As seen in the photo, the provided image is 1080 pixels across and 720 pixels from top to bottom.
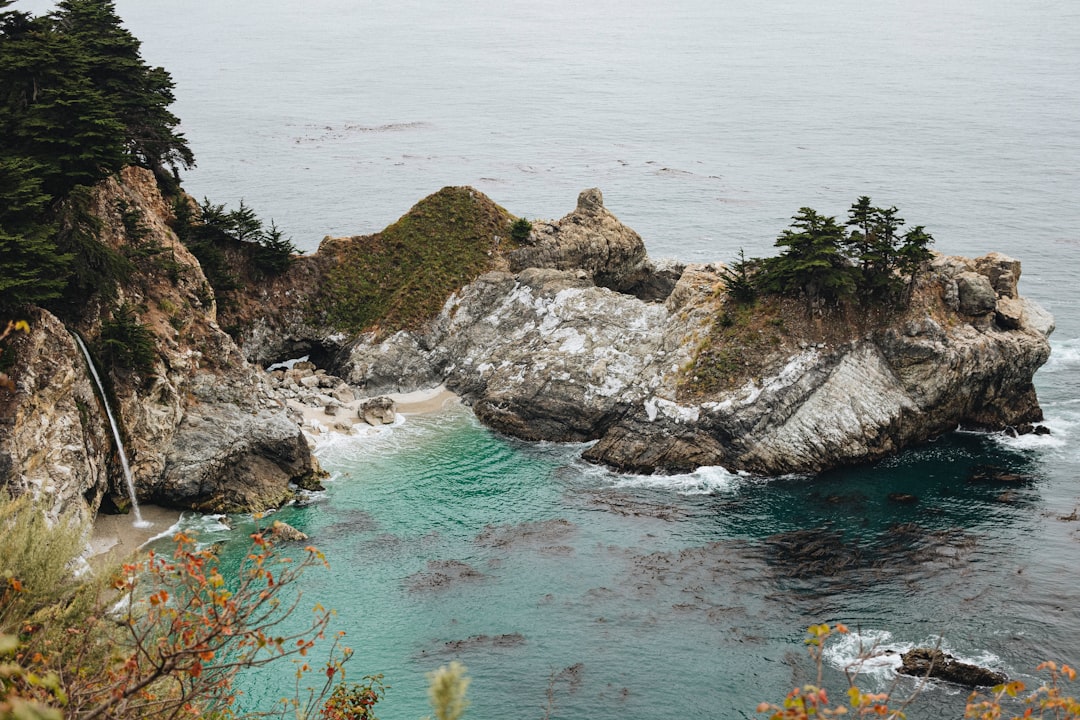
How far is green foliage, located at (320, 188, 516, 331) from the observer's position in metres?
76.8

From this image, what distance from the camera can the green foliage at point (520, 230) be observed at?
8062cm

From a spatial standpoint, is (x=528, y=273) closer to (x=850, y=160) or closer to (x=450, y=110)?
(x=850, y=160)

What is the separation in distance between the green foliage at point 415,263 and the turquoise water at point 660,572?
1768 centimetres

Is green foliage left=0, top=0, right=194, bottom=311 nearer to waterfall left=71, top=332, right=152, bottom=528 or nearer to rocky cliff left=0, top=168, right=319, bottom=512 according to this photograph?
rocky cliff left=0, top=168, right=319, bottom=512

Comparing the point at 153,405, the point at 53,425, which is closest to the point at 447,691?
the point at 53,425

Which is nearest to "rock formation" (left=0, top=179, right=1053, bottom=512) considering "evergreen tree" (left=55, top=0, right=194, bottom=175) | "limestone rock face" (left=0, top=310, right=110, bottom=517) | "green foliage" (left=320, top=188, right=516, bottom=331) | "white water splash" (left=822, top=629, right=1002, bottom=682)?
"limestone rock face" (left=0, top=310, right=110, bottom=517)

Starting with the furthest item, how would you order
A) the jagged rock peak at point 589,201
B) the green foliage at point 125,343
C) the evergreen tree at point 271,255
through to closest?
the jagged rock peak at point 589,201, the evergreen tree at point 271,255, the green foliage at point 125,343

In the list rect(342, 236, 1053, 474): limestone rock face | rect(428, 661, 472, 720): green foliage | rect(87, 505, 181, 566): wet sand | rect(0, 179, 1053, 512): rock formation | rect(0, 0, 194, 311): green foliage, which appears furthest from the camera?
rect(342, 236, 1053, 474): limestone rock face

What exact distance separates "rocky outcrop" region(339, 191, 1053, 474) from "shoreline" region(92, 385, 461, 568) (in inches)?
74.9

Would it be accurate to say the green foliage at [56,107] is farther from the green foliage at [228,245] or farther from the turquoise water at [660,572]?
the turquoise water at [660,572]

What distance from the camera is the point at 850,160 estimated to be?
475 feet

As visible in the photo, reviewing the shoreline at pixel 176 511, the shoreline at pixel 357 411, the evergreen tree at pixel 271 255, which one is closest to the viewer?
the shoreline at pixel 176 511

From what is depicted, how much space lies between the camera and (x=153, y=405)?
5209 cm

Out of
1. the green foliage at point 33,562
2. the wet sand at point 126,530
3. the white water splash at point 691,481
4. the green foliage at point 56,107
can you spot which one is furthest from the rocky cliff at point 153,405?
the green foliage at point 33,562
